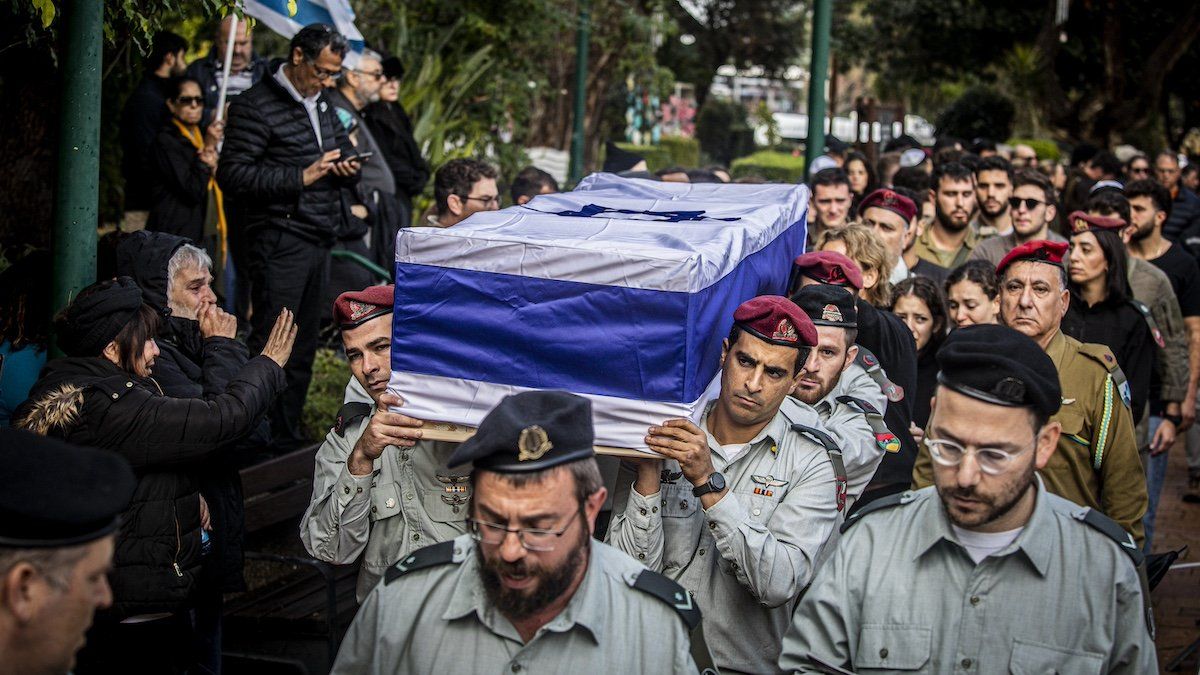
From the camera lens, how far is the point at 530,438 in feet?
10.4

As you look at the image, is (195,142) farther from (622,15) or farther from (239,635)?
(622,15)

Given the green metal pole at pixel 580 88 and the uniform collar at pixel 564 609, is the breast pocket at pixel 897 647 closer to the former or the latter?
the uniform collar at pixel 564 609

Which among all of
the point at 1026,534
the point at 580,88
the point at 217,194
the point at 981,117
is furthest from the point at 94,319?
the point at 981,117

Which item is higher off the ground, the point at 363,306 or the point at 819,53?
the point at 819,53

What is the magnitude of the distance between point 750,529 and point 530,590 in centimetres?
94

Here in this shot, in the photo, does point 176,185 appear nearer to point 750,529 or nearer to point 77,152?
point 77,152

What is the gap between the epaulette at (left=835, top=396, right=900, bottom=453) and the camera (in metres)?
4.96

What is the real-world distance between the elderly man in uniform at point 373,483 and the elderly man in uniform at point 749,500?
1.92 feet

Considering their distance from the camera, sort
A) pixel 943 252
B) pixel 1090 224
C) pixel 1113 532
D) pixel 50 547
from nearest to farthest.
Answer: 1. pixel 50 547
2. pixel 1113 532
3. pixel 1090 224
4. pixel 943 252

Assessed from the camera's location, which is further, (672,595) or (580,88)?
(580,88)

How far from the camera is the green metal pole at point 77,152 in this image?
4789mm

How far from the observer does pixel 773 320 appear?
421 centimetres

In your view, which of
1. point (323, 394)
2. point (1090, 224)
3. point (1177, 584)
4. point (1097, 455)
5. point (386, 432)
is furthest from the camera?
point (323, 394)

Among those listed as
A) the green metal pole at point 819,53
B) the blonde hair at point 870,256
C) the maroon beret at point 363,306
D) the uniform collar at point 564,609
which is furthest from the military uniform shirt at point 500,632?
the green metal pole at point 819,53
